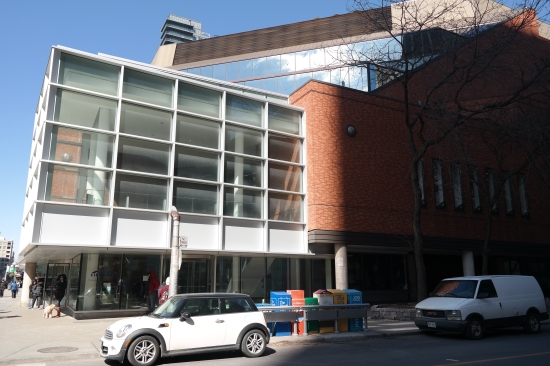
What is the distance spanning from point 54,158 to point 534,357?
50.4 ft

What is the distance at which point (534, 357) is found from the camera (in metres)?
9.62

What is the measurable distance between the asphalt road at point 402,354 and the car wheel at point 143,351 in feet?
1.61

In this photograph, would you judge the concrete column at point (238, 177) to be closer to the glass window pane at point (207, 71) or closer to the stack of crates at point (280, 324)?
the stack of crates at point (280, 324)

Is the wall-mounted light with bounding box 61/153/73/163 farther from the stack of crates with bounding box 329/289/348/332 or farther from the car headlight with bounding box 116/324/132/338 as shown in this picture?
the stack of crates with bounding box 329/289/348/332

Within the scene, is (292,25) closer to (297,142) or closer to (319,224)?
(297,142)

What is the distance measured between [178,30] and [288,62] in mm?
128324

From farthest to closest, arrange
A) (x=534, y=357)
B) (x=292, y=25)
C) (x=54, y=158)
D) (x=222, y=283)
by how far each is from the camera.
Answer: (x=292, y=25) < (x=222, y=283) < (x=54, y=158) < (x=534, y=357)

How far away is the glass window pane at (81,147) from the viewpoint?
1593cm

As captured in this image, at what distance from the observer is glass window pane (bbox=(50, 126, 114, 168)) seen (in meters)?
15.9

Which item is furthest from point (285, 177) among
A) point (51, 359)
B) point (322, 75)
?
point (322, 75)

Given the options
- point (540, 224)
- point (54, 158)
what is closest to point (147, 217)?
point (54, 158)

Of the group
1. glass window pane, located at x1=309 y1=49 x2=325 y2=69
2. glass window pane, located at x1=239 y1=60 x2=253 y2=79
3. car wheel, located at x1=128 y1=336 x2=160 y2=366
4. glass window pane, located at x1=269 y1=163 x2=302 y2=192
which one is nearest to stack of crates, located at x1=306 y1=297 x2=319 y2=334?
car wheel, located at x1=128 y1=336 x2=160 y2=366

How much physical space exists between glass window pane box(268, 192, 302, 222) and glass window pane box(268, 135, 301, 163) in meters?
1.83

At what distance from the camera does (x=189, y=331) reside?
31.5 ft
